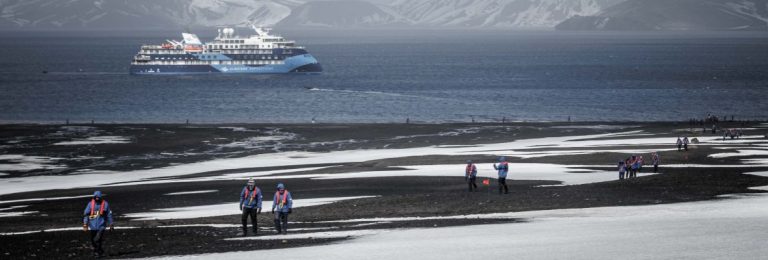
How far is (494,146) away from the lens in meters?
67.8

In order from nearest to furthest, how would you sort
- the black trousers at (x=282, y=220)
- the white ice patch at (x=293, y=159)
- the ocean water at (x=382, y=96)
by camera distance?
1. the black trousers at (x=282, y=220)
2. the white ice patch at (x=293, y=159)
3. the ocean water at (x=382, y=96)

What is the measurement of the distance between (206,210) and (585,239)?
15.8 metres

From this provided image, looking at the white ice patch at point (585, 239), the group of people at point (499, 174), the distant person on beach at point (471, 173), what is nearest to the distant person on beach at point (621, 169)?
the group of people at point (499, 174)

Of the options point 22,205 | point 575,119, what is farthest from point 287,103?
point 22,205

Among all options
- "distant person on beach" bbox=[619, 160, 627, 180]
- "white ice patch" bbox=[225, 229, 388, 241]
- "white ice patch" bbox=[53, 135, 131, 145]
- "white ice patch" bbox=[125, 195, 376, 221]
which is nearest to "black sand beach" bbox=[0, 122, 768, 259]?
"white ice patch" bbox=[225, 229, 388, 241]

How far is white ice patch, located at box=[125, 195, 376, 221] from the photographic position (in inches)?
1416

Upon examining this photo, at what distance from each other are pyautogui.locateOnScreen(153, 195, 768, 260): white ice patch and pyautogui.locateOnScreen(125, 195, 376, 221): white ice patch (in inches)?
375

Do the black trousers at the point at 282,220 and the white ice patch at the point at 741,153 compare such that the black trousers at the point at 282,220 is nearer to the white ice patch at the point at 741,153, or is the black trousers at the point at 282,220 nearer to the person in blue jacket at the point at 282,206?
the person in blue jacket at the point at 282,206

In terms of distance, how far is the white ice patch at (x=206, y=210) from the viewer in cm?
3597

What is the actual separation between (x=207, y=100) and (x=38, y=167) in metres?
65.4

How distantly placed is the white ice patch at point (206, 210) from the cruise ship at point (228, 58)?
456ft

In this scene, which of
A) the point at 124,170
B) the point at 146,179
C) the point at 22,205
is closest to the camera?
the point at 22,205

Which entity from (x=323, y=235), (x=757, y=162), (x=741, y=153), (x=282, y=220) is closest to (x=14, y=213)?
(x=282, y=220)

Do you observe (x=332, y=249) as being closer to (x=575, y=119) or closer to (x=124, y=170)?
(x=124, y=170)
